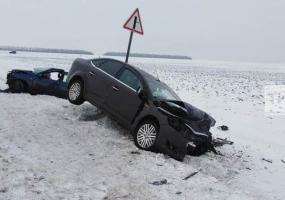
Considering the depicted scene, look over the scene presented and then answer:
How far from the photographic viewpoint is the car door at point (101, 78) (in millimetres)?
9867

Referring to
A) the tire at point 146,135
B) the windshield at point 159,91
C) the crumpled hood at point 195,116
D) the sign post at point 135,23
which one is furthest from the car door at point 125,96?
the sign post at point 135,23

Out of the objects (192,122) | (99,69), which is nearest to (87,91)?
(99,69)

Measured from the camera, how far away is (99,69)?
10.3 m

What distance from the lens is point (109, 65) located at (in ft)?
33.7

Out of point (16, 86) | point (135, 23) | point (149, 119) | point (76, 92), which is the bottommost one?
point (16, 86)

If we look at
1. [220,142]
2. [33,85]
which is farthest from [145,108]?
[33,85]

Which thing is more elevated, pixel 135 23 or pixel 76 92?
pixel 135 23

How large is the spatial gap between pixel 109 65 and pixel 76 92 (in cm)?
129

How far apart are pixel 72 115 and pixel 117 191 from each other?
443 centimetres

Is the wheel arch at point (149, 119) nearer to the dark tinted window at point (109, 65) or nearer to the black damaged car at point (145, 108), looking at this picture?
the black damaged car at point (145, 108)

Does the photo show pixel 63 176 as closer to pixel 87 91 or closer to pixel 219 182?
pixel 219 182

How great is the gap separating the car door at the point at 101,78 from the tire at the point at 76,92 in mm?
412

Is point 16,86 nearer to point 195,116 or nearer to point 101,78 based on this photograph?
point 101,78

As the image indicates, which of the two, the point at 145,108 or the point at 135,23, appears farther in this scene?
the point at 135,23
